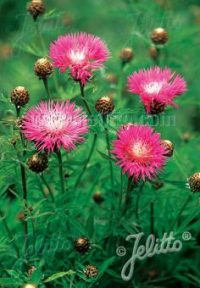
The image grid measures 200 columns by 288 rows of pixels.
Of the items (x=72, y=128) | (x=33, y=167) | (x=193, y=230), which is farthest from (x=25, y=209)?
(x=193, y=230)

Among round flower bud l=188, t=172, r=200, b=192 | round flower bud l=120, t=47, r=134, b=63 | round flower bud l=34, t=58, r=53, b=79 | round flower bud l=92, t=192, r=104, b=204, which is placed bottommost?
round flower bud l=92, t=192, r=104, b=204

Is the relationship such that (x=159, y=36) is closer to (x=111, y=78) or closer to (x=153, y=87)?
(x=111, y=78)

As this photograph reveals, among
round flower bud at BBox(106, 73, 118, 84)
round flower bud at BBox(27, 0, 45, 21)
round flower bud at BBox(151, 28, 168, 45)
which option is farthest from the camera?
round flower bud at BBox(106, 73, 118, 84)

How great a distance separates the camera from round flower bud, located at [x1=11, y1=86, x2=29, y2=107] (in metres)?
1.87

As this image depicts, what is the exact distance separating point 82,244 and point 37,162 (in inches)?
13.1

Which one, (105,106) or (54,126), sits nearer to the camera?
(54,126)

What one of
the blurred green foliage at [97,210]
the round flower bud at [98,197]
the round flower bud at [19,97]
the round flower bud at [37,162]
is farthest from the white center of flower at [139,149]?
the round flower bud at [98,197]

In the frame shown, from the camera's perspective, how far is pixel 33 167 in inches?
70.4

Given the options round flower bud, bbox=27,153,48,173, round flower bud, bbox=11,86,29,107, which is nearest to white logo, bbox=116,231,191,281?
round flower bud, bbox=27,153,48,173

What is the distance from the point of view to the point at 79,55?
1905mm

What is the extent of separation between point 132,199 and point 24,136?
0.54 m

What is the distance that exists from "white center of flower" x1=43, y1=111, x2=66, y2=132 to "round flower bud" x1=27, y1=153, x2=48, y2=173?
3.4 inches

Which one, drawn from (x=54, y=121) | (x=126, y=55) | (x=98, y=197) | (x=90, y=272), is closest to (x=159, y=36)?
(x=126, y=55)

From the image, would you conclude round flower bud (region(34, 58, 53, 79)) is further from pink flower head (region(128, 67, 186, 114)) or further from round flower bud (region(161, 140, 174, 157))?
round flower bud (region(161, 140, 174, 157))
